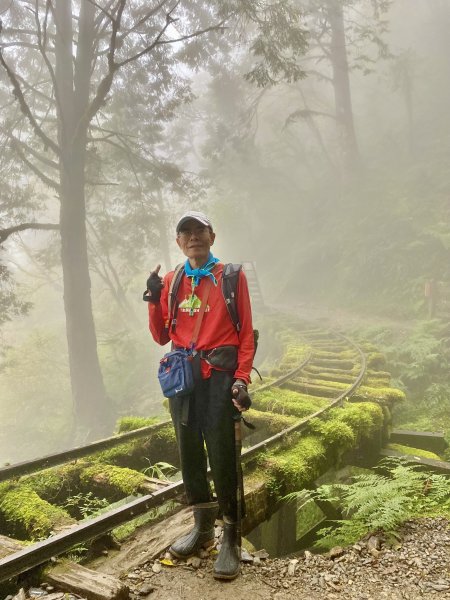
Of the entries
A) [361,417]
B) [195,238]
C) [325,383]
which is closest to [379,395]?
[361,417]

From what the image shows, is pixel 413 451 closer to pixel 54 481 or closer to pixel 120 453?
pixel 120 453

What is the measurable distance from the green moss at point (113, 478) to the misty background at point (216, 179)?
7.43 metres

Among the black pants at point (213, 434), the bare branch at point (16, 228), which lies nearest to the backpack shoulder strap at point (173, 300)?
the black pants at point (213, 434)

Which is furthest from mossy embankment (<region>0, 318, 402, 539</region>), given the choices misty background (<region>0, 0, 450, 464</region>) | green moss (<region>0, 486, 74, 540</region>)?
misty background (<region>0, 0, 450, 464</region>)

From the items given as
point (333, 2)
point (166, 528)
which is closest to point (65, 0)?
point (333, 2)

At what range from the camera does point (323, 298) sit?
21.8 m

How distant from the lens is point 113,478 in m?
4.06

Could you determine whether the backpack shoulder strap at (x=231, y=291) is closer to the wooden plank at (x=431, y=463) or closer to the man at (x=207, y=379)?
the man at (x=207, y=379)

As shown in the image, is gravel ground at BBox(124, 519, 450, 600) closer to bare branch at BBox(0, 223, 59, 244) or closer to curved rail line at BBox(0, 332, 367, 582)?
curved rail line at BBox(0, 332, 367, 582)

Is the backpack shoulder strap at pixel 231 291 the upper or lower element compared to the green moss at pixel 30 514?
upper

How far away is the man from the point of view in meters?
3.00

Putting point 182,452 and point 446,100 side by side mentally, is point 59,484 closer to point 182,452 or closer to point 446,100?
point 182,452

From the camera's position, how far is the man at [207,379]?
300 centimetres

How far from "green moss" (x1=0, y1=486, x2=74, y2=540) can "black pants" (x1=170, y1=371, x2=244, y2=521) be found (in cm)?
116
